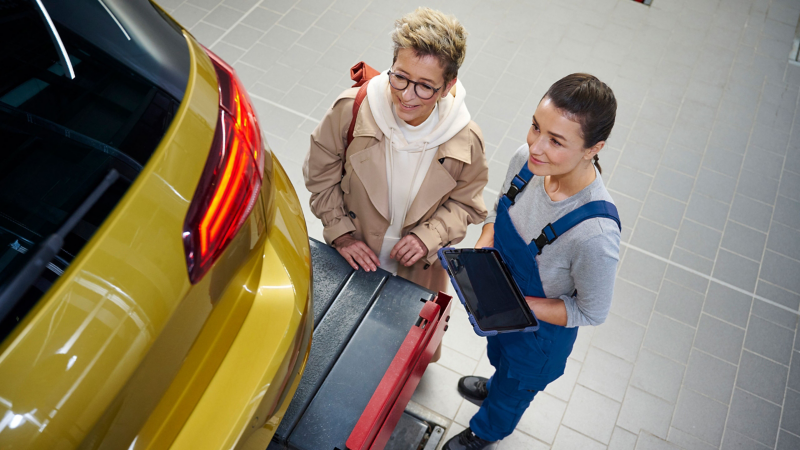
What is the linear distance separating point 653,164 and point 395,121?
2.93m

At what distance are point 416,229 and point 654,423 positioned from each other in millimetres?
1810

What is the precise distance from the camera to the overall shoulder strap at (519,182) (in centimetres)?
201

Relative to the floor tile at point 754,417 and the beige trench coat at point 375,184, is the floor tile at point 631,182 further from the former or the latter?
the beige trench coat at point 375,184

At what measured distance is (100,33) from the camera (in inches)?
54.3

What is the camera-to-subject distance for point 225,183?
4.31 ft

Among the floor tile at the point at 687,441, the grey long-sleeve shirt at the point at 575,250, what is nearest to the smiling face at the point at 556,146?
the grey long-sleeve shirt at the point at 575,250

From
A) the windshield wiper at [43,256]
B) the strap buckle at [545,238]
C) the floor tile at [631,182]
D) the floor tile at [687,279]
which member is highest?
the floor tile at [631,182]

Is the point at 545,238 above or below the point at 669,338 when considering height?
below

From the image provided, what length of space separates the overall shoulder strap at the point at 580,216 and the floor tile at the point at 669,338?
186 cm

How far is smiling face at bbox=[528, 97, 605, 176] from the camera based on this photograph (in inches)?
67.7

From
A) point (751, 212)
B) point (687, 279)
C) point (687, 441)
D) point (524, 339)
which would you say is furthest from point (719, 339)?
point (524, 339)

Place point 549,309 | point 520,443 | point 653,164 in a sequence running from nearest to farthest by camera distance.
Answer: point 549,309 → point 520,443 → point 653,164

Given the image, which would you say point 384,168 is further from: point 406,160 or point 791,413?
point 791,413

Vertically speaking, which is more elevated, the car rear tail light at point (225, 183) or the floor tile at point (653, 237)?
the floor tile at point (653, 237)
